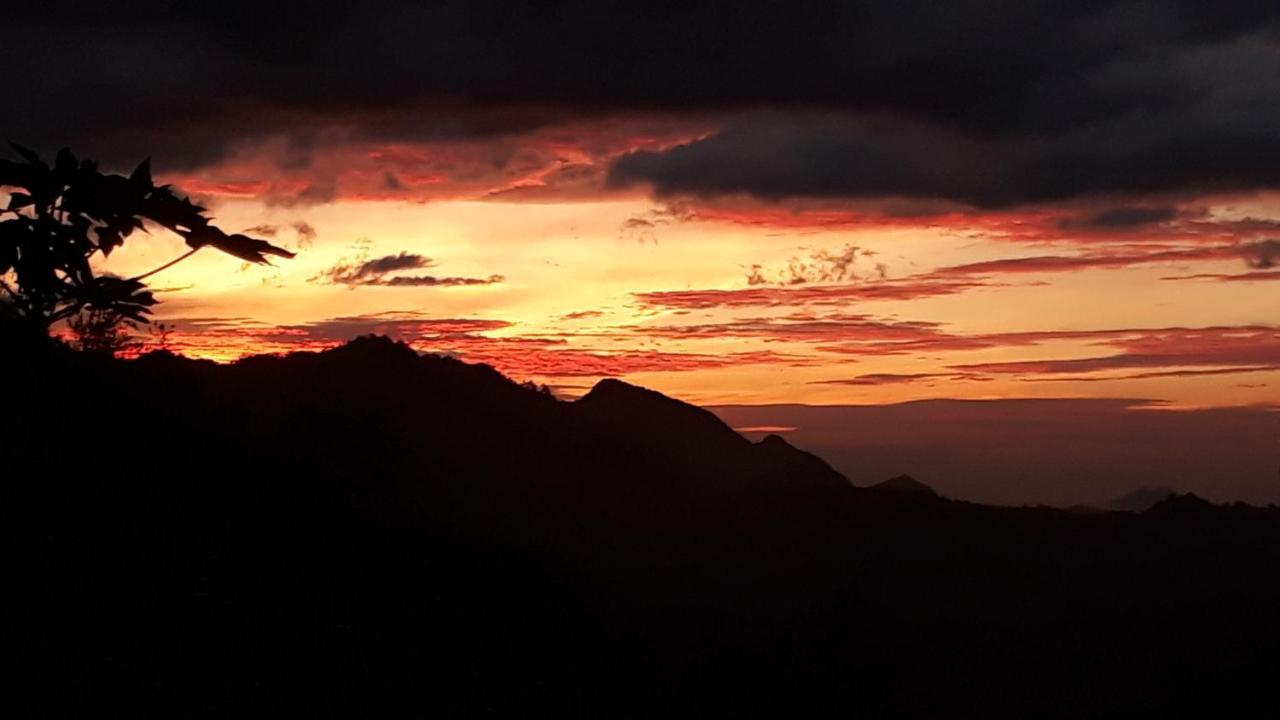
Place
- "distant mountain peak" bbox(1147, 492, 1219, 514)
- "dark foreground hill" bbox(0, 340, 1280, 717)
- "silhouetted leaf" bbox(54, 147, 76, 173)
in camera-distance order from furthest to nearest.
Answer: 1. "distant mountain peak" bbox(1147, 492, 1219, 514)
2. "silhouetted leaf" bbox(54, 147, 76, 173)
3. "dark foreground hill" bbox(0, 340, 1280, 717)

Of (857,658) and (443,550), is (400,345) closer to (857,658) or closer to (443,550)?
(857,658)

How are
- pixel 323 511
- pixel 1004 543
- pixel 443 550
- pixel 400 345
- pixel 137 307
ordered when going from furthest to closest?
1. pixel 400 345
2. pixel 1004 543
3. pixel 443 550
4. pixel 323 511
5. pixel 137 307

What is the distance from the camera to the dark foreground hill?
2511 centimetres

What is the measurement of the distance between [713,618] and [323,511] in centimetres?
3425

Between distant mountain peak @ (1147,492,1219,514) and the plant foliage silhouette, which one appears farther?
distant mountain peak @ (1147,492,1219,514)

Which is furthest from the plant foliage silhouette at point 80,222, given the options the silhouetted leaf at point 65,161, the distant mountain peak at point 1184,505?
the distant mountain peak at point 1184,505

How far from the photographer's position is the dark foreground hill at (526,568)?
2511 cm

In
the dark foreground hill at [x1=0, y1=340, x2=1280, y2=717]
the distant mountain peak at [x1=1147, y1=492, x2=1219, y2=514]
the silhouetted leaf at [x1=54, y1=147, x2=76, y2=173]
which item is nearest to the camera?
the dark foreground hill at [x1=0, y1=340, x2=1280, y2=717]

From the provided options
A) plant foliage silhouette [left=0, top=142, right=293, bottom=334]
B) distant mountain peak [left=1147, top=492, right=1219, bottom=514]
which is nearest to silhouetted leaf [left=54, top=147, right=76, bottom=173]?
plant foliage silhouette [left=0, top=142, right=293, bottom=334]

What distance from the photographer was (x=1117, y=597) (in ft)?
261

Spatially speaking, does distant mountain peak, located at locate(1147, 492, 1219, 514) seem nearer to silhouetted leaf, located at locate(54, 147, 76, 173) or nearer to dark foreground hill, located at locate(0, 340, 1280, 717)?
dark foreground hill, located at locate(0, 340, 1280, 717)

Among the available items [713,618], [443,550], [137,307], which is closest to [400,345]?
[713,618]

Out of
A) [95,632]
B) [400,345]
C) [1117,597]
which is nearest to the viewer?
[95,632]

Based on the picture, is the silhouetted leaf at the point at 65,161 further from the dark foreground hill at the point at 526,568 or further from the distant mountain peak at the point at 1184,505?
the distant mountain peak at the point at 1184,505
